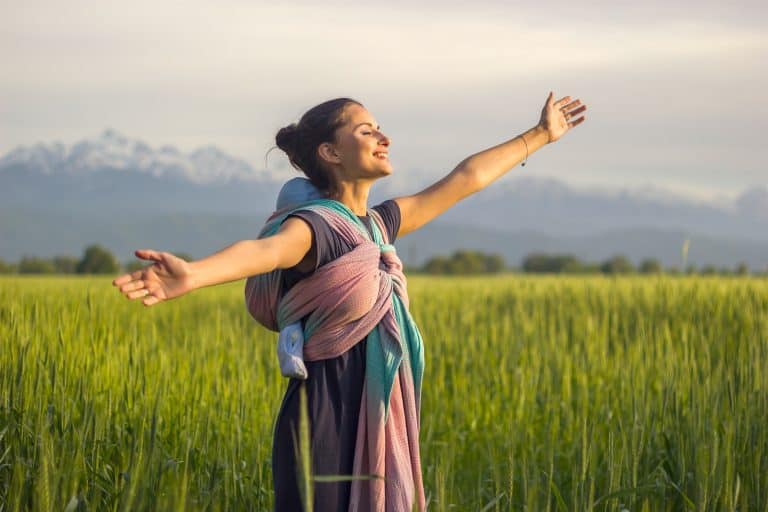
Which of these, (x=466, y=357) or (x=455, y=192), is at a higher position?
(x=455, y=192)

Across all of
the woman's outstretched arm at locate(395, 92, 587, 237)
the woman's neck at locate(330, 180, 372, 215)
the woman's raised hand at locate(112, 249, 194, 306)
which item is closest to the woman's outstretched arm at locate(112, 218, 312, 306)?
the woman's raised hand at locate(112, 249, 194, 306)

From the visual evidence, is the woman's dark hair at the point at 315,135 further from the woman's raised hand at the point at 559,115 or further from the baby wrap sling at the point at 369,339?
the woman's raised hand at the point at 559,115

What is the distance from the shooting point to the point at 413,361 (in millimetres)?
3016

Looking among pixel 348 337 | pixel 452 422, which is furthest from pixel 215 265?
pixel 452 422

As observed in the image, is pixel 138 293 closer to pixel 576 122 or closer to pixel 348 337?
pixel 348 337

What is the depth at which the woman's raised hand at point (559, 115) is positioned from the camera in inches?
149

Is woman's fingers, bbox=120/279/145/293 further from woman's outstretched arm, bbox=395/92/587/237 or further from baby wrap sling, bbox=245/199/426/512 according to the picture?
woman's outstretched arm, bbox=395/92/587/237

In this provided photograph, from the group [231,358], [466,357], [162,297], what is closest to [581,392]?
[466,357]

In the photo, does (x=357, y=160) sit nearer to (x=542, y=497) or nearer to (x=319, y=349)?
(x=319, y=349)

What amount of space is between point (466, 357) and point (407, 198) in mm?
2828

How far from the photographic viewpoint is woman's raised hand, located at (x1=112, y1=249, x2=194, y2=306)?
228 cm

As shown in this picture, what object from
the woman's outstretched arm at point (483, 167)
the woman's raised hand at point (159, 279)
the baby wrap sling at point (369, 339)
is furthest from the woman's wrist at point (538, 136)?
the woman's raised hand at point (159, 279)

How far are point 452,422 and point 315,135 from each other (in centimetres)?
260

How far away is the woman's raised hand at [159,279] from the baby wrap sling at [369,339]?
1.89ft
